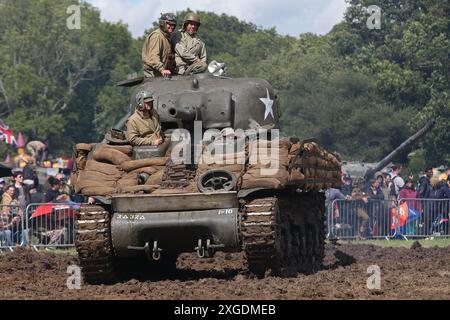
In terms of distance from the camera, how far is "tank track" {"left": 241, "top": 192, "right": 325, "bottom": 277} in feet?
51.8

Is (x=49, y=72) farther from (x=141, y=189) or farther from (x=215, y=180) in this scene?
(x=215, y=180)

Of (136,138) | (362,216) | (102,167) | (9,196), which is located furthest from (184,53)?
(362,216)

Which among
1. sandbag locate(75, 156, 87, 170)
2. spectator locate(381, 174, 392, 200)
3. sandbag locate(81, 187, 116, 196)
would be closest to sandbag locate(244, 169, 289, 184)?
sandbag locate(81, 187, 116, 196)

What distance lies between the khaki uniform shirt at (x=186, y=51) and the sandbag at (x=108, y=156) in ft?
10.5

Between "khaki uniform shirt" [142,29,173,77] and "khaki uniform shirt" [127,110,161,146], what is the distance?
190cm

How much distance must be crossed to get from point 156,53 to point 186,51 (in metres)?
0.50

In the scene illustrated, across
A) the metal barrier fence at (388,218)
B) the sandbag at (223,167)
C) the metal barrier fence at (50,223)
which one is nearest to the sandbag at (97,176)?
the sandbag at (223,167)

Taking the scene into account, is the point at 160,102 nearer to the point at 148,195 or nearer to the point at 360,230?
the point at 148,195

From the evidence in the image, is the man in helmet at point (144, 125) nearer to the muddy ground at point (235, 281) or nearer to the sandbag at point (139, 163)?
the sandbag at point (139, 163)

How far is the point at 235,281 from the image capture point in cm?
1617

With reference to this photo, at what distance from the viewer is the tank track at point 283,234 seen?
1578cm

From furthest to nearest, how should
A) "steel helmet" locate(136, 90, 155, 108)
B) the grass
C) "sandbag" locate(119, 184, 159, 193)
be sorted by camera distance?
the grass < "steel helmet" locate(136, 90, 155, 108) < "sandbag" locate(119, 184, 159, 193)

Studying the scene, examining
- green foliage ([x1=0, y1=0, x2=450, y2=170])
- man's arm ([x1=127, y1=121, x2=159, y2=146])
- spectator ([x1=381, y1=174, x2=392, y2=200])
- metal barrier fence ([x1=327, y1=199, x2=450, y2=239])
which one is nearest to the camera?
man's arm ([x1=127, y1=121, x2=159, y2=146])

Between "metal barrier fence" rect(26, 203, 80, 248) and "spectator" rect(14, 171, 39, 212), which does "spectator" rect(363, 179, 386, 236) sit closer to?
"metal barrier fence" rect(26, 203, 80, 248)
